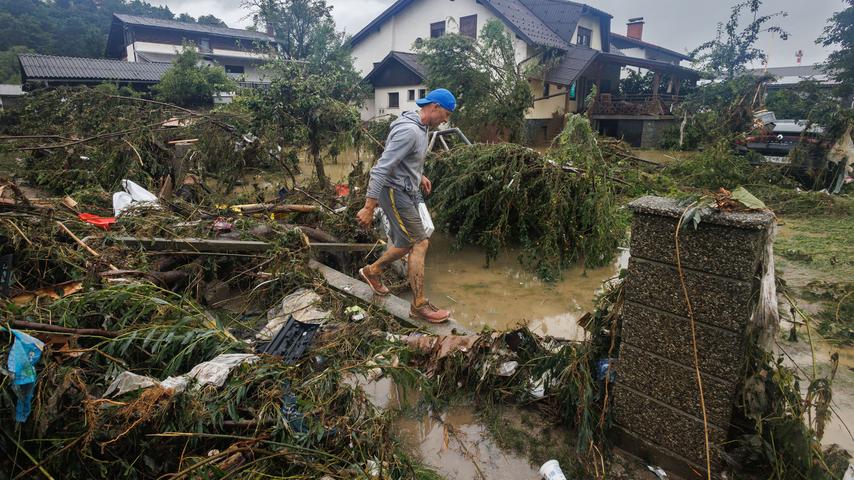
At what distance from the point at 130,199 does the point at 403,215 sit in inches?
149

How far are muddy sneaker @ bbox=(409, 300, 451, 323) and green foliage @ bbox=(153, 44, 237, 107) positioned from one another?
1532 cm

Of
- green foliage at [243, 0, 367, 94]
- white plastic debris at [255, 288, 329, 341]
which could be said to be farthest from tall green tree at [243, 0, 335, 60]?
white plastic debris at [255, 288, 329, 341]

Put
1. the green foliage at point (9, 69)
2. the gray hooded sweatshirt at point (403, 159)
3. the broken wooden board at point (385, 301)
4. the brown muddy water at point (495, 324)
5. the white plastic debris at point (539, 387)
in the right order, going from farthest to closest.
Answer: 1. the green foliage at point (9, 69)
2. the broken wooden board at point (385, 301)
3. the gray hooded sweatshirt at point (403, 159)
4. the white plastic debris at point (539, 387)
5. the brown muddy water at point (495, 324)

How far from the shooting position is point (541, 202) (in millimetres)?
5410

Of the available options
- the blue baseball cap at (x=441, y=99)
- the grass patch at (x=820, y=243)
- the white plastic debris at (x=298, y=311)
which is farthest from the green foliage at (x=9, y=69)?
the grass patch at (x=820, y=243)

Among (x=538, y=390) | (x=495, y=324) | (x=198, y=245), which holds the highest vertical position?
(x=198, y=245)

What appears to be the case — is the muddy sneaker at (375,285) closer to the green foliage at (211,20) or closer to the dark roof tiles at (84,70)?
the dark roof tiles at (84,70)

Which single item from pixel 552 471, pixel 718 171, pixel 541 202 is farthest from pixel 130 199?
pixel 718 171

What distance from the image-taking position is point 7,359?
1.94m

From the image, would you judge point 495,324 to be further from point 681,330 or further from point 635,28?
point 635,28

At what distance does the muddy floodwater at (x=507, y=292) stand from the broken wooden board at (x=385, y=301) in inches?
25.9

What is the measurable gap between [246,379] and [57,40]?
4149cm

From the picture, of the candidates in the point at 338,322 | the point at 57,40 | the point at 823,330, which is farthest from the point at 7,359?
the point at 57,40

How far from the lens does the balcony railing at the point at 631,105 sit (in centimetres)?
1925
